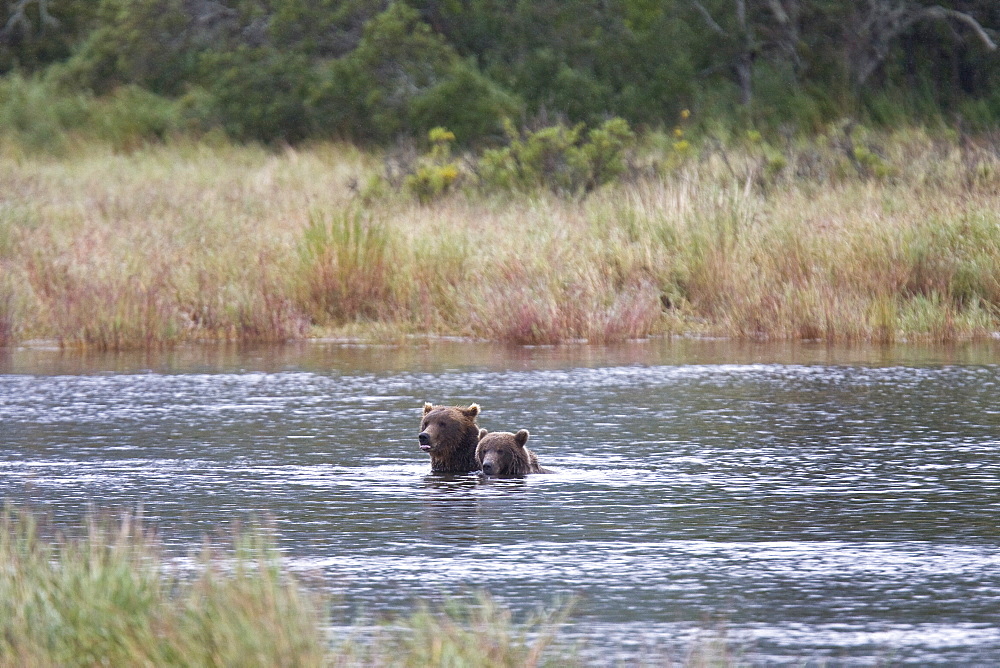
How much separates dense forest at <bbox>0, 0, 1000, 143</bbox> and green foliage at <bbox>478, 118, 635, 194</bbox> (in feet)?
25.2

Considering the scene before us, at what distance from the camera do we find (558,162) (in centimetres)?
2427

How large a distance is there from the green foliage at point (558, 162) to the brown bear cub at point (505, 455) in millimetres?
14192

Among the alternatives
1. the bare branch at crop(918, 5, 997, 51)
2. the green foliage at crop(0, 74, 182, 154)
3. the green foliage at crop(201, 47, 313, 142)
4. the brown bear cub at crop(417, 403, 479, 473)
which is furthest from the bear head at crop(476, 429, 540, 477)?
the green foliage at crop(201, 47, 313, 142)

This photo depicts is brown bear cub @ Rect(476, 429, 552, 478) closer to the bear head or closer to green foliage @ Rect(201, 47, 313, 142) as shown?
the bear head

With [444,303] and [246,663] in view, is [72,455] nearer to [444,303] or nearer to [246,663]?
[246,663]

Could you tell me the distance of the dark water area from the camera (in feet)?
20.0

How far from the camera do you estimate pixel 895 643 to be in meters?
5.54

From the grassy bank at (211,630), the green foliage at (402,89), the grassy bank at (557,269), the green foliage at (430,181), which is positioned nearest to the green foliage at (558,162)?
the green foliage at (430,181)

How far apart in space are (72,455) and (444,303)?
8.20m

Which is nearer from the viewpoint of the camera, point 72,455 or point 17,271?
point 72,455

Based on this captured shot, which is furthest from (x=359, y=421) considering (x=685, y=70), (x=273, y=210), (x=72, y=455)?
(x=685, y=70)

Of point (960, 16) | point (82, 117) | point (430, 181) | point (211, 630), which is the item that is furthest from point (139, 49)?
Result: point (211, 630)

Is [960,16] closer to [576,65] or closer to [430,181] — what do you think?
[576,65]

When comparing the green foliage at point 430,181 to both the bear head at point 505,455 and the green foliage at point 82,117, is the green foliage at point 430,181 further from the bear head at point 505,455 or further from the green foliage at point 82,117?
the bear head at point 505,455
